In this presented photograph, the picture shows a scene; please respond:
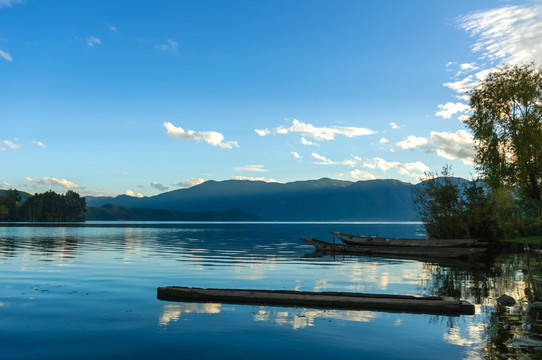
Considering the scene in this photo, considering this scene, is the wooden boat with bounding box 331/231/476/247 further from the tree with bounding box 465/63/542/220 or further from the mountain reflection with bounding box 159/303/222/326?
the mountain reflection with bounding box 159/303/222/326

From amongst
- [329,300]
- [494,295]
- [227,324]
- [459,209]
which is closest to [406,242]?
[459,209]

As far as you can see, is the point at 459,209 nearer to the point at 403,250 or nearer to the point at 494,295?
the point at 403,250

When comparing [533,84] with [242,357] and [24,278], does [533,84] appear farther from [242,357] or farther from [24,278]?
[24,278]

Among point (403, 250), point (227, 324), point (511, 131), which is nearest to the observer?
point (227, 324)

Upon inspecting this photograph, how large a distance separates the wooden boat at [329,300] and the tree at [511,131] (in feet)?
97.5

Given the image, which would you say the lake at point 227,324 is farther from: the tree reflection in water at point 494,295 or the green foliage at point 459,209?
the green foliage at point 459,209

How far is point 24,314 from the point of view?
20.0 metres

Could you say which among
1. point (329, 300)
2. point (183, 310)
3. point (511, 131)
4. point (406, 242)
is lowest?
point (183, 310)

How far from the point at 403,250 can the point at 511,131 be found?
21.7 m

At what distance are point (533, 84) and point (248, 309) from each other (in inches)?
1623

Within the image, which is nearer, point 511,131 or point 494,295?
point 494,295

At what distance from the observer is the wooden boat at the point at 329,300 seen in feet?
67.2

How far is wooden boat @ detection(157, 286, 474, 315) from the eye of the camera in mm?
20484

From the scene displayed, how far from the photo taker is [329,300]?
21.4 metres
